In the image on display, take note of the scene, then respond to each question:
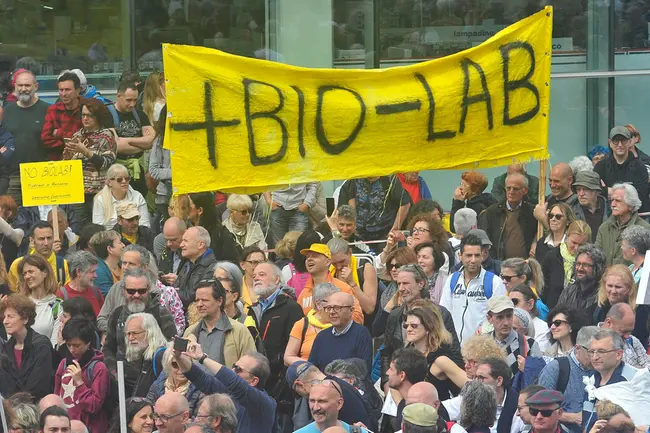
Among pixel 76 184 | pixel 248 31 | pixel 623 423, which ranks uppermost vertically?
pixel 248 31

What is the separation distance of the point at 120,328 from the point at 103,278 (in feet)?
6.44

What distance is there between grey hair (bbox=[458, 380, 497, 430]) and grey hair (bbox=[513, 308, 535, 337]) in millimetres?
1668

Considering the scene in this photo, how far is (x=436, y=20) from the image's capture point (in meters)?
19.8

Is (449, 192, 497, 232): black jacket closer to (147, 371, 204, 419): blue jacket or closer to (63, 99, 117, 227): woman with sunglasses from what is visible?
(63, 99, 117, 227): woman with sunglasses

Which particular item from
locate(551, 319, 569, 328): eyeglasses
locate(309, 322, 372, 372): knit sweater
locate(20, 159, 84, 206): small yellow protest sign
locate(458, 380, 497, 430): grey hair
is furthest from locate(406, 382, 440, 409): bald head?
locate(20, 159, 84, 206): small yellow protest sign

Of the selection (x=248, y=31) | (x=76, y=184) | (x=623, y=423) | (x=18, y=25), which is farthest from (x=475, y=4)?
(x=623, y=423)

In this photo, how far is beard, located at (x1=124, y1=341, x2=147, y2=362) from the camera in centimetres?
1158

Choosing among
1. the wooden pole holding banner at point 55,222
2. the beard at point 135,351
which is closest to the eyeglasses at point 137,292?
the beard at point 135,351

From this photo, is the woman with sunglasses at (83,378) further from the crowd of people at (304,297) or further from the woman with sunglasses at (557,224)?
the woman with sunglasses at (557,224)

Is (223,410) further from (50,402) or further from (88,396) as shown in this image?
(88,396)

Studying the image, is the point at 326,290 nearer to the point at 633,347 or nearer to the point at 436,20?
the point at 633,347

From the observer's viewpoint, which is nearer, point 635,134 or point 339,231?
point 339,231

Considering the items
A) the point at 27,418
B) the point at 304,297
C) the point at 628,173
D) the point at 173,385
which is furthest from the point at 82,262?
the point at 628,173

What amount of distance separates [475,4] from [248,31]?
9.37 ft
